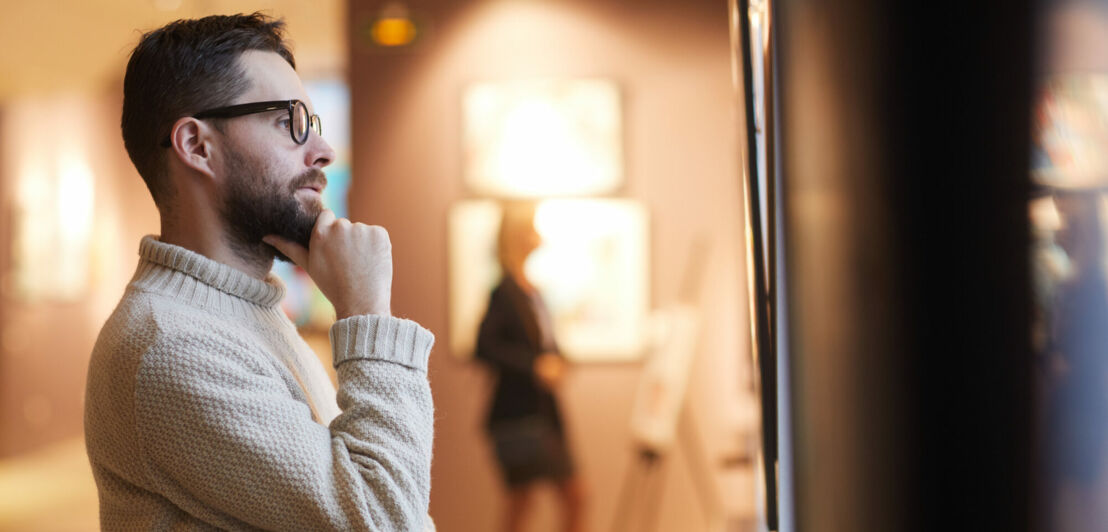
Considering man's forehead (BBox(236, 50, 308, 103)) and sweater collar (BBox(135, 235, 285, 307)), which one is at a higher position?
man's forehead (BBox(236, 50, 308, 103))

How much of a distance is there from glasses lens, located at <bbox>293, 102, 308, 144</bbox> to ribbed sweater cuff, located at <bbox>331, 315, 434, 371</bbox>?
210mm

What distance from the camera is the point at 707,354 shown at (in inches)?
139

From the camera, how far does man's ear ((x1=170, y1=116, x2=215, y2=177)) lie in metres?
0.86

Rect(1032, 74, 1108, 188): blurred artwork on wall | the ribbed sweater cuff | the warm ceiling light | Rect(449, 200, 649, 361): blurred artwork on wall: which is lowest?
Rect(449, 200, 649, 361): blurred artwork on wall

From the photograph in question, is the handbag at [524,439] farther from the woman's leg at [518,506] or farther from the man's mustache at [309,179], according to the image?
the man's mustache at [309,179]

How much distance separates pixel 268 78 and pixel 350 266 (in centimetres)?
24

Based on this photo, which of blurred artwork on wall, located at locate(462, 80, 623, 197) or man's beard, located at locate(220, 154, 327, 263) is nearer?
man's beard, located at locate(220, 154, 327, 263)

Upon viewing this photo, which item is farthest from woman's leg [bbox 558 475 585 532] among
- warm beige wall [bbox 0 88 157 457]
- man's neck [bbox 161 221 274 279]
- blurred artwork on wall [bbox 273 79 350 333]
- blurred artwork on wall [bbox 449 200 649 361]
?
warm beige wall [bbox 0 88 157 457]

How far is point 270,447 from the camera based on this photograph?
717 mm

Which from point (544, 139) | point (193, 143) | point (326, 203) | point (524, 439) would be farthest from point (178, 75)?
point (326, 203)

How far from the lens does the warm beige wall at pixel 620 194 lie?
354cm

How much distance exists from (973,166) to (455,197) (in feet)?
11.5

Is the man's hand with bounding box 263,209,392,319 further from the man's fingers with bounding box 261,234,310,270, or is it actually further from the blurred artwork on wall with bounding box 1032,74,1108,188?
the blurred artwork on wall with bounding box 1032,74,1108,188

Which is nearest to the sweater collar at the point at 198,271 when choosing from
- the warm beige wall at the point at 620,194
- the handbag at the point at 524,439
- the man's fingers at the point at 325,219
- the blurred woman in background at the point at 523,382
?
the man's fingers at the point at 325,219
